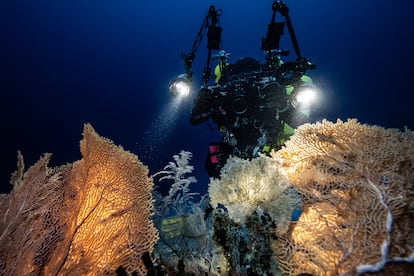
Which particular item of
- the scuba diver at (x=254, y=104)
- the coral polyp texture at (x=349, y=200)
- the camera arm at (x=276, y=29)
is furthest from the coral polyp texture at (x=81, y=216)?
the camera arm at (x=276, y=29)

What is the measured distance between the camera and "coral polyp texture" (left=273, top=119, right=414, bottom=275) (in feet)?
6.84

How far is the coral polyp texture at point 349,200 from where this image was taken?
208 centimetres

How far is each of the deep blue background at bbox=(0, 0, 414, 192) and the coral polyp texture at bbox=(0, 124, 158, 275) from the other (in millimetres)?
48394

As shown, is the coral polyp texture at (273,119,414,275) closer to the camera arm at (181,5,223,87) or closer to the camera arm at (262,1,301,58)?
the camera arm at (262,1,301,58)

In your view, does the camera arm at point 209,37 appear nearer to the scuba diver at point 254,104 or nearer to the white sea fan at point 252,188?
the scuba diver at point 254,104

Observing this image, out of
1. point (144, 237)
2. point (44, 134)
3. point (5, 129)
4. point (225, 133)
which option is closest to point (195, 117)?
point (225, 133)

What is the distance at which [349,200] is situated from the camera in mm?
2406

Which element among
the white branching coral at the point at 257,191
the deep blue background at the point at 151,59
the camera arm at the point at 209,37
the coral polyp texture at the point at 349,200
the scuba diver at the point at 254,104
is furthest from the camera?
the deep blue background at the point at 151,59

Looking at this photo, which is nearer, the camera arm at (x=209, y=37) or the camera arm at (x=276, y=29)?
the camera arm at (x=276, y=29)

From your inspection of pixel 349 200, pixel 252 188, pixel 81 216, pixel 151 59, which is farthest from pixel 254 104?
pixel 151 59

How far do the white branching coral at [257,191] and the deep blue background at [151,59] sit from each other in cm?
4814

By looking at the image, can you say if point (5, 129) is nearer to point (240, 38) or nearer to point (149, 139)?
point (149, 139)

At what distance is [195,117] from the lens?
18.8 ft

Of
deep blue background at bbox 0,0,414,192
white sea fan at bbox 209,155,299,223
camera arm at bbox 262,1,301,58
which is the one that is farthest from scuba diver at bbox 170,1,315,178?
deep blue background at bbox 0,0,414,192
